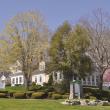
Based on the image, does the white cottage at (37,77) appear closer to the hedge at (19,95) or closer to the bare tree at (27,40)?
the bare tree at (27,40)

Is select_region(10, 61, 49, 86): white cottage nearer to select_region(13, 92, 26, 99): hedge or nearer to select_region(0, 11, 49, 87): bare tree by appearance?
select_region(0, 11, 49, 87): bare tree

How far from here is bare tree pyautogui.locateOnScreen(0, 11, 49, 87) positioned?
5862cm

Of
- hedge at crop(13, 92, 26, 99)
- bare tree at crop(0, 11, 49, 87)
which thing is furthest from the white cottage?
hedge at crop(13, 92, 26, 99)

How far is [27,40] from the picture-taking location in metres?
58.9

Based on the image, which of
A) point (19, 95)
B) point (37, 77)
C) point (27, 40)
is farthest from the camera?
point (37, 77)

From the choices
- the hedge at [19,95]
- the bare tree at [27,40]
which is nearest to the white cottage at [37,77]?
the bare tree at [27,40]

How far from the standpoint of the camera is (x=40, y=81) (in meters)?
82.0

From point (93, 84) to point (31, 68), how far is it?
20.8m

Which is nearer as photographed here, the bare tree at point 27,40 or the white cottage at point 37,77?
the bare tree at point 27,40

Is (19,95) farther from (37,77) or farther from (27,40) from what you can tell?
(37,77)

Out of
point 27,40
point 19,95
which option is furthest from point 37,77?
point 19,95

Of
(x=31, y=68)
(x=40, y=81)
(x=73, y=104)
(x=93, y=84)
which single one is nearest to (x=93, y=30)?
(x=31, y=68)

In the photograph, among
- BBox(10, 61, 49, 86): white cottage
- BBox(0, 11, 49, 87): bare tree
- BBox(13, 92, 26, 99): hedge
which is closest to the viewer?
BBox(13, 92, 26, 99): hedge

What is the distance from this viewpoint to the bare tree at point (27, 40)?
192 ft
